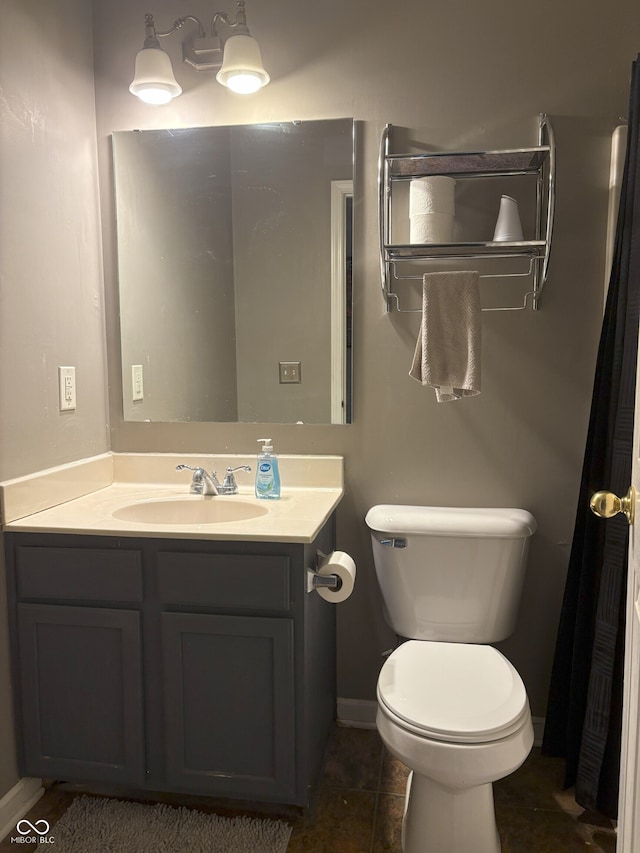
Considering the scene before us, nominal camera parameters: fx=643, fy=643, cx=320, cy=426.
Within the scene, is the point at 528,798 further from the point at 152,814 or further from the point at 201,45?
the point at 201,45

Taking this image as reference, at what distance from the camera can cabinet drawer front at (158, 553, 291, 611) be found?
1521 millimetres

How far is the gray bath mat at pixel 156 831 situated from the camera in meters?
1.58

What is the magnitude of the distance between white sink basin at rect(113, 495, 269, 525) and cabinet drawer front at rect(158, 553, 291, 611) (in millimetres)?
334

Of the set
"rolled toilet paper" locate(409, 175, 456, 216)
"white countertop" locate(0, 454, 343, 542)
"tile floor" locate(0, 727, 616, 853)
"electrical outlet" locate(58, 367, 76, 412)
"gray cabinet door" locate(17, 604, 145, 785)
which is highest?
"rolled toilet paper" locate(409, 175, 456, 216)

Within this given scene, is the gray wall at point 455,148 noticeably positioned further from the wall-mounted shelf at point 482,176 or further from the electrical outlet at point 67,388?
the electrical outlet at point 67,388

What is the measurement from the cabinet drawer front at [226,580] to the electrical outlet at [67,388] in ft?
1.96

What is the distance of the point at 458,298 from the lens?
176cm

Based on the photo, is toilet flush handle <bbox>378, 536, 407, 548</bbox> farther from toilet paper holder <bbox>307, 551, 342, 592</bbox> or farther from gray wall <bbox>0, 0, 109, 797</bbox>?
gray wall <bbox>0, 0, 109, 797</bbox>

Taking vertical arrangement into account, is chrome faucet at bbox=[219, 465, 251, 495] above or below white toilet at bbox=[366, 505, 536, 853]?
above

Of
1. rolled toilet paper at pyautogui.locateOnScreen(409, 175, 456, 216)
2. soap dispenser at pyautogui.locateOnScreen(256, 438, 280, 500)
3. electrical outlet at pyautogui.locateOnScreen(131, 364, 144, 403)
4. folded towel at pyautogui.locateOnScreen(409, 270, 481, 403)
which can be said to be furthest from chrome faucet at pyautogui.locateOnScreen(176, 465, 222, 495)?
rolled toilet paper at pyautogui.locateOnScreen(409, 175, 456, 216)

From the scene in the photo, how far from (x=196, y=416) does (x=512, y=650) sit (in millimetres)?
1239

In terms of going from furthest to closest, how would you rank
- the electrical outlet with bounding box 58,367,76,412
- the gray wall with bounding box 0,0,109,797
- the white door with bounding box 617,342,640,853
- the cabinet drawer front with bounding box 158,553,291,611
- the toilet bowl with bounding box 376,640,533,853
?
the electrical outlet with bounding box 58,367,76,412 < the gray wall with bounding box 0,0,109,797 < the cabinet drawer front with bounding box 158,553,291,611 < the toilet bowl with bounding box 376,640,533,853 < the white door with bounding box 617,342,640,853

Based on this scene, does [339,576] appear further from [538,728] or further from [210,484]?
[538,728]

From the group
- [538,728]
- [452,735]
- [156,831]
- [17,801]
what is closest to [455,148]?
[452,735]
